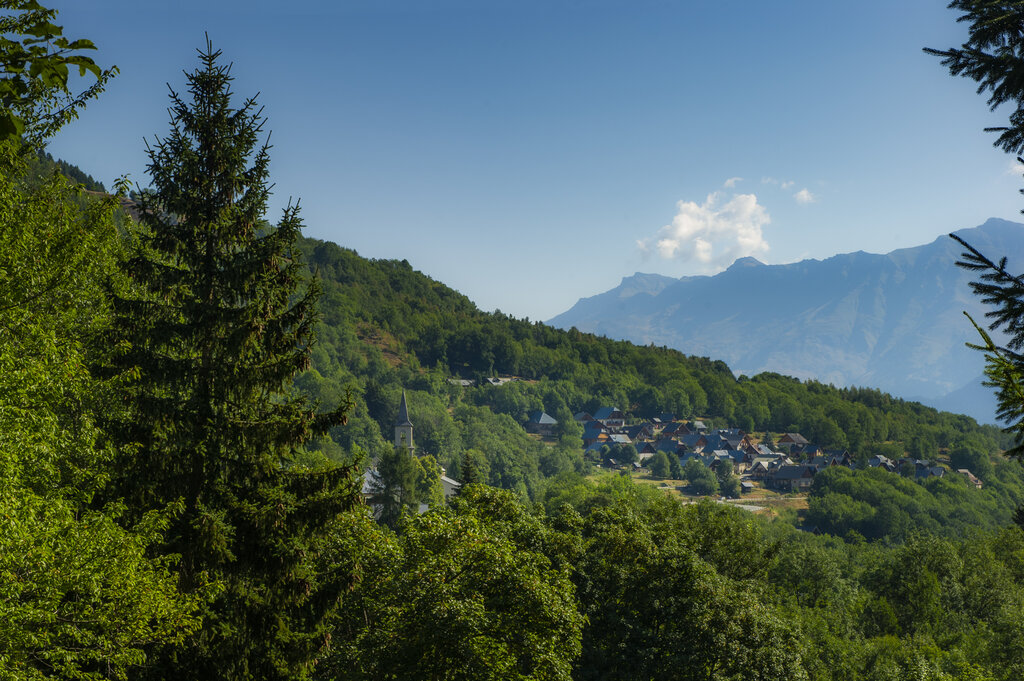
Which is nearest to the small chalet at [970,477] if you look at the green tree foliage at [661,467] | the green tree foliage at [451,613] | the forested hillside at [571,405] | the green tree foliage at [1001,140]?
the forested hillside at [571,405]

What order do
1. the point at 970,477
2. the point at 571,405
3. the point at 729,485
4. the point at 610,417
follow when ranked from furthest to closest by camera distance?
the point at 571,405 → the point at 610,417 → the point at 970,477 → the point at 729,485

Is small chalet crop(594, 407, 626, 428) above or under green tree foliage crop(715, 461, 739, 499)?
above

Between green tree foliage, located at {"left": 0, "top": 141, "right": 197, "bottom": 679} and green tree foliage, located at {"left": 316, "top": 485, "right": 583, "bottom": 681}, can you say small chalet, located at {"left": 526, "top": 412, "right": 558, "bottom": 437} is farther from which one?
green tree foliage, located at {"left": 0, "top": 141, "right": 197, "bottom": 679}

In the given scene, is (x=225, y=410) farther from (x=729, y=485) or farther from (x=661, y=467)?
(x=661, y=467)

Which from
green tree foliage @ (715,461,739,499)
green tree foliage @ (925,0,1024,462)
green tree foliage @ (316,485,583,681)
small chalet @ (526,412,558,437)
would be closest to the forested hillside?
small chalet @ (526,412,558,437)

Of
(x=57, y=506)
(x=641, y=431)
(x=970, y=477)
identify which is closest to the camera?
(x=57, y=506)

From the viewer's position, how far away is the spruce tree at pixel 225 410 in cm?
1039

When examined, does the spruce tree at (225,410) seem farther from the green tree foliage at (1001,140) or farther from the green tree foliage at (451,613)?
the green tree foliage at (1001,140)

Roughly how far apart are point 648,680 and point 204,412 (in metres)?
13.6

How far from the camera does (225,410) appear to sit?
11.0 meters

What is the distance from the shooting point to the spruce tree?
10391mm

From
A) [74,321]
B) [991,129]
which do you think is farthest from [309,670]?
[991,129]

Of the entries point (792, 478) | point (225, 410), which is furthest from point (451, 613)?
point (792, 478)

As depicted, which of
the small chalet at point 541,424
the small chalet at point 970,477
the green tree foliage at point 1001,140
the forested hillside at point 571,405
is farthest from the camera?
the small chalet at point 541,424
